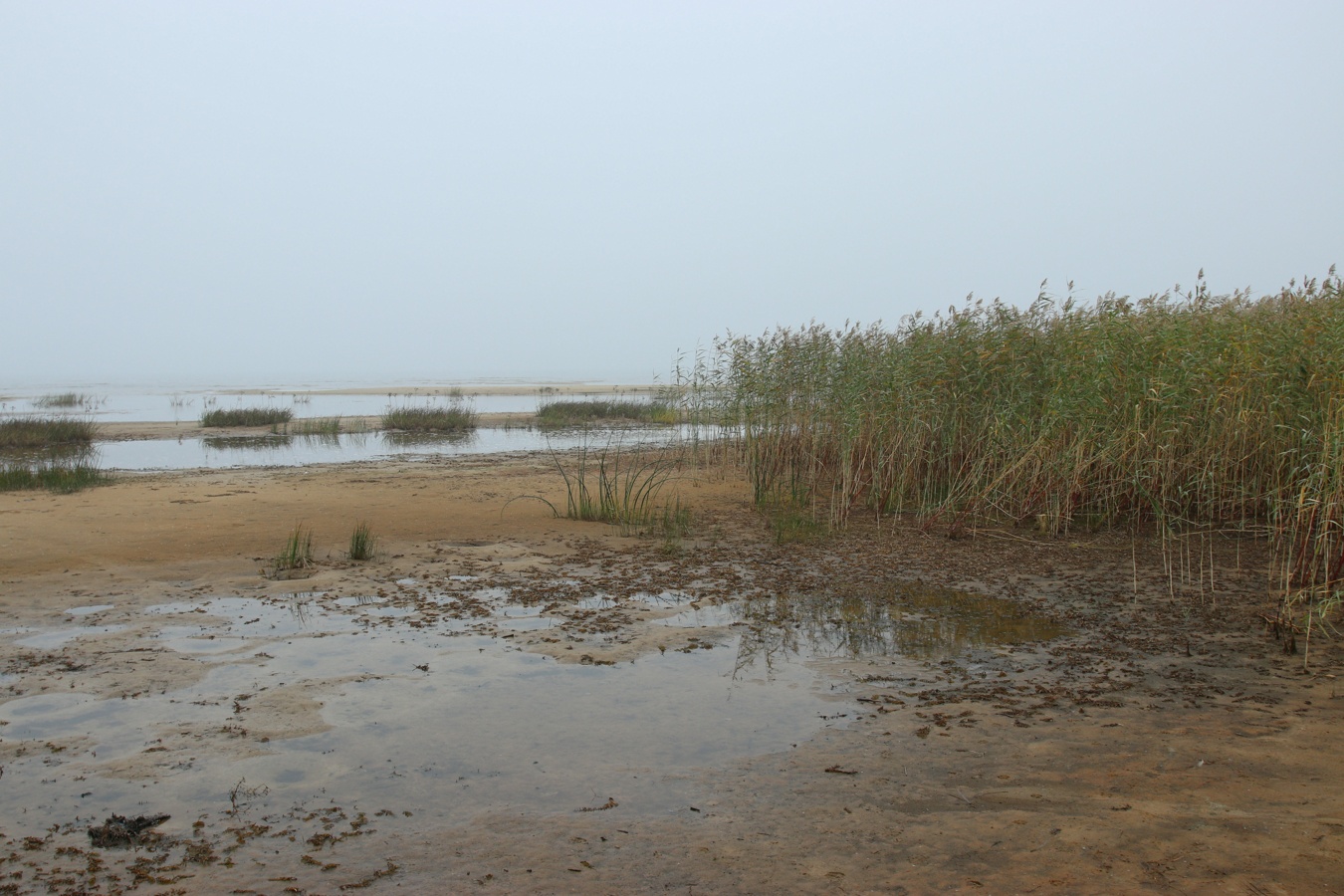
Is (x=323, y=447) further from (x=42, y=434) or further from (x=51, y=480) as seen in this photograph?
(x=51, y=480)

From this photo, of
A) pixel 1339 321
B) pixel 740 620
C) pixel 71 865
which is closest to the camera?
pixel 71 865

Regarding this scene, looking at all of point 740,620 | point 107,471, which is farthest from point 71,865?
point 107,471

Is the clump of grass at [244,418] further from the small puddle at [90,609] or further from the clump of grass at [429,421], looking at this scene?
the small puddle at [90,609]

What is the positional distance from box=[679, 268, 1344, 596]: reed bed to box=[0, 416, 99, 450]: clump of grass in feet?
57.2

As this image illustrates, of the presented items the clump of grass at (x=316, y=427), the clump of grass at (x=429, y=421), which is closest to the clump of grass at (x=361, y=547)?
the clump of grass at (x=316, y=427)

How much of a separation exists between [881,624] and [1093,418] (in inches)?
181

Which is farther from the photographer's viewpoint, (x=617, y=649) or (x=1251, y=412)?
(x=1251, y=412)

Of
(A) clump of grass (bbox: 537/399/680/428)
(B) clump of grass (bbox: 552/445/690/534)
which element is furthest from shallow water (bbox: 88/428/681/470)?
(B) clump of grass (bbox: 552/445/690/534)

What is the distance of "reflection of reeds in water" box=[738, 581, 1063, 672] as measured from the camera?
5.63 m

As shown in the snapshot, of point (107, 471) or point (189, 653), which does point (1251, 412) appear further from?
point (107, 471)

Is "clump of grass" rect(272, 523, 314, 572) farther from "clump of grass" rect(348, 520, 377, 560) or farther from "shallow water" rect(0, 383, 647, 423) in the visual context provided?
"shallow water" rect(0, 383, 647, 423)

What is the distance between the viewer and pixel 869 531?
9539 mm

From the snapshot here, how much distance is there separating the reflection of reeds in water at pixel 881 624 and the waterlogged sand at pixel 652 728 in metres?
0.04

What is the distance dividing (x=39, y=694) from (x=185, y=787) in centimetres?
167
